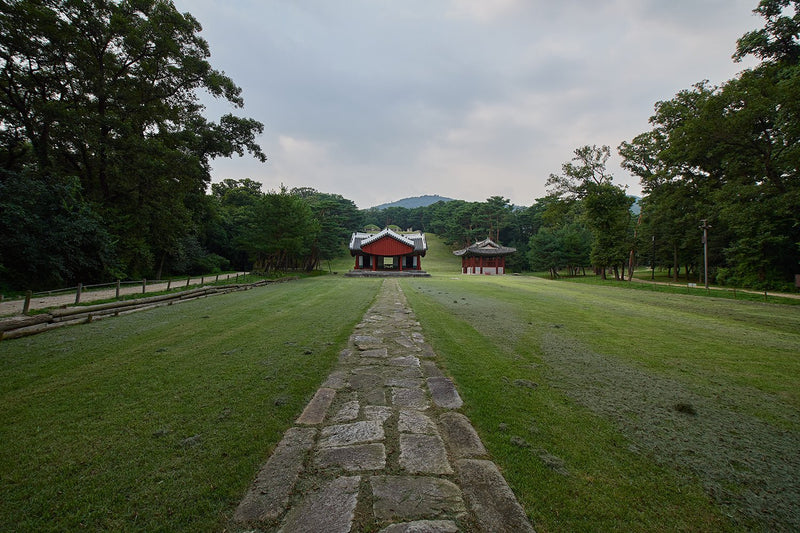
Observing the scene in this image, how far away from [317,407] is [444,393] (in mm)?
1157

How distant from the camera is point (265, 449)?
1.88 metres

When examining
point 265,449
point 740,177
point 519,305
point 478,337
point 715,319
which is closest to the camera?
point 265,449

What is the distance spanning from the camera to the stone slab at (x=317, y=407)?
228 cm

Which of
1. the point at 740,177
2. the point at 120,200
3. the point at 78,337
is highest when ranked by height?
the point at 740,177

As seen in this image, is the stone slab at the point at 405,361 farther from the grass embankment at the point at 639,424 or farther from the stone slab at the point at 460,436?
the stone slab at the point at 460,436

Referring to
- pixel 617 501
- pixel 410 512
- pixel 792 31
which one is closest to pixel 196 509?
pixel 410 512

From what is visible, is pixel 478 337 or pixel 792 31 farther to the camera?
pixel 792 31


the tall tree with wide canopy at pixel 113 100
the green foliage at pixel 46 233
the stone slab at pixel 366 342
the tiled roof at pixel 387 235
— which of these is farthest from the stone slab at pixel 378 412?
the tiled roof at pixel 387 235

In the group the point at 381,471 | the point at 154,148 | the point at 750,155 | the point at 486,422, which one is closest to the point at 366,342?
the point at 486,422

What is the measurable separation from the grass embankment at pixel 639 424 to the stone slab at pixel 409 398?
383mm

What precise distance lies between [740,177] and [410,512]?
24228mm

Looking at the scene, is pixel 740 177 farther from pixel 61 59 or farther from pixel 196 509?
pixel 61 59

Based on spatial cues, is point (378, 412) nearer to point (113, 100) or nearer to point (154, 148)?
point (154, 148)

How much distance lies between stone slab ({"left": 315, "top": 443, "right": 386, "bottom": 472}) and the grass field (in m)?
0.38
